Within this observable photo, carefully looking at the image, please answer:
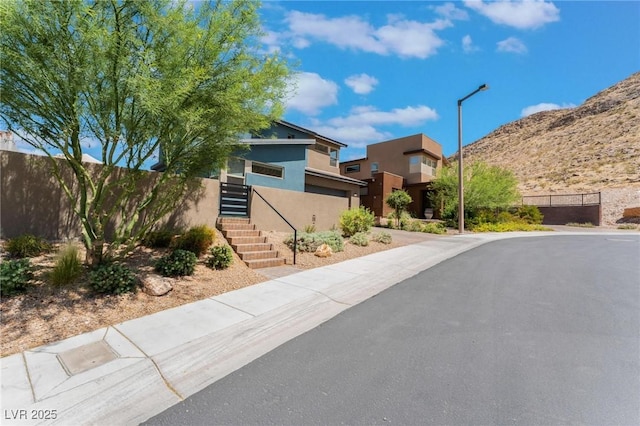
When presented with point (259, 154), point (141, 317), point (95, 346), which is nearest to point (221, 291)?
point (141, 317)

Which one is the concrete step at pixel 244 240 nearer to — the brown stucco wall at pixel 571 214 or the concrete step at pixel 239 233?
the concrete step at pixel 239 233

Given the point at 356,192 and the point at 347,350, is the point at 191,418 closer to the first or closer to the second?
the point at 347,350

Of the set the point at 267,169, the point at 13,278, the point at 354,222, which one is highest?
the point at 267,169

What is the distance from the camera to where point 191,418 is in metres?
2.73

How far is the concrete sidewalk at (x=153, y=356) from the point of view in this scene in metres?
2.82

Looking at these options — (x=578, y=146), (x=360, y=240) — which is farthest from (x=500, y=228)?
(x=578, y=146)

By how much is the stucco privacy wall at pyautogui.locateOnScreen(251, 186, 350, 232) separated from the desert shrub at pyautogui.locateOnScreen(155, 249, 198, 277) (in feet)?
15.5

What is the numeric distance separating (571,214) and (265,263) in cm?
3259

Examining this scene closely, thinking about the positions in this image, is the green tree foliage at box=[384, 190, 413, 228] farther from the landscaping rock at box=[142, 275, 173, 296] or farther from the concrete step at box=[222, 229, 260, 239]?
the landscaping rock at box=[142, 275, 173, 296]

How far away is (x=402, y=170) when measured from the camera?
1282 inches

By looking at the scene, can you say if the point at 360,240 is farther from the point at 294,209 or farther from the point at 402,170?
the point at 402,170

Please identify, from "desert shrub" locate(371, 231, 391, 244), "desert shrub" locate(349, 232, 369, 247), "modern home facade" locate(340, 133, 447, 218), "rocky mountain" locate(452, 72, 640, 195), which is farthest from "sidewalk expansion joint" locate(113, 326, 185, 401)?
"rocky mountain" locate(452, 72, 640, 195)

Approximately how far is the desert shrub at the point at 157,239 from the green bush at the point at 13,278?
322 centimetres

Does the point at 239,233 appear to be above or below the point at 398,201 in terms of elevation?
below
